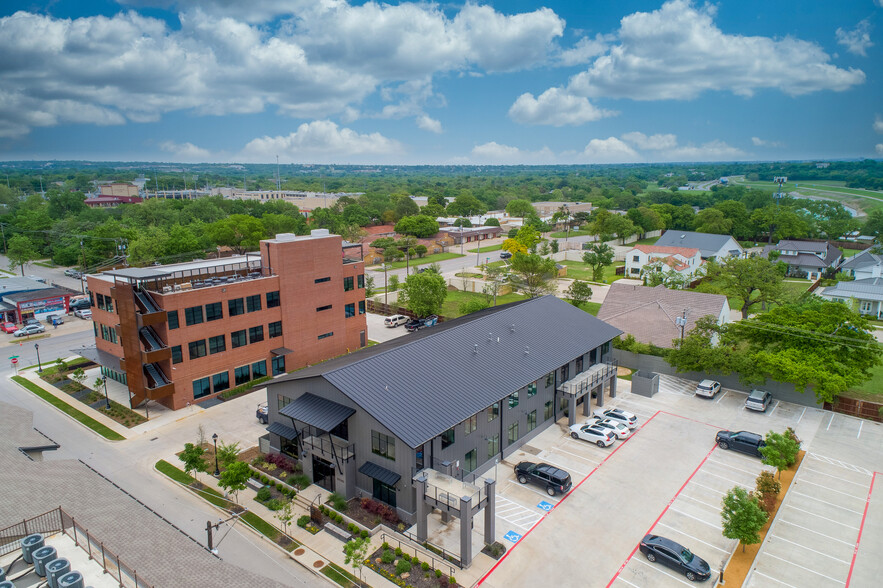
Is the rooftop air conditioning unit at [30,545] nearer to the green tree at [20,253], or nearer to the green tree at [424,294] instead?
the green tree at [424,294]

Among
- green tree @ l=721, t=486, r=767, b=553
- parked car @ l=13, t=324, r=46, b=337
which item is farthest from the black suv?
parked car @ l=13, t=324, r=46, b=337

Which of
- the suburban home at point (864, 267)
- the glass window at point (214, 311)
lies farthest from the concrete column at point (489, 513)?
the suburban home at point (864, 267)

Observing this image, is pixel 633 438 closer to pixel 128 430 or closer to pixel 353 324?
pixel 353 324

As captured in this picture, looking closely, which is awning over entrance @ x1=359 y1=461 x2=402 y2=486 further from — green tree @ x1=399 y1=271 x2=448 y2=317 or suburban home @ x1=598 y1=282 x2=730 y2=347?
green tree @ x1=399 y1=271 x2=448 y2=317

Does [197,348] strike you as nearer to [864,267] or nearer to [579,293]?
[579,293]

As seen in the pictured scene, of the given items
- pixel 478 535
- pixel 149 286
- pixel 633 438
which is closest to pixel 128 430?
pixel 149 286

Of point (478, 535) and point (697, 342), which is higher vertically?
point (697, 342)

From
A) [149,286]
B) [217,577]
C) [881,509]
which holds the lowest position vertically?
[881,509]
